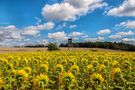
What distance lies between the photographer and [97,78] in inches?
422

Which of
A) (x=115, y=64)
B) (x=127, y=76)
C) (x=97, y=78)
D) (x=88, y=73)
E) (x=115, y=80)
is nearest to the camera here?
(x=97, y=78)

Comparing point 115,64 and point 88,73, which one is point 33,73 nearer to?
point 88,73

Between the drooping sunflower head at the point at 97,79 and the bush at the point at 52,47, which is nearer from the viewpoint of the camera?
the drooping sunflower head at the point at 97,79

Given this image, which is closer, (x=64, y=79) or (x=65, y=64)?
(x=64, y=79)

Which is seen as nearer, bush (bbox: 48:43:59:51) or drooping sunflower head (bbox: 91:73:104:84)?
drooping sunflower head (bbox: 91:73:104:84)

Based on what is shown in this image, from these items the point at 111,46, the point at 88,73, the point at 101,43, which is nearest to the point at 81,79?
the point at 88,73

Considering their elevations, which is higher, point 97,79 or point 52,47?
point 52,47

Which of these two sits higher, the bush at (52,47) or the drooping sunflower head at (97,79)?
the bush at (52,47)

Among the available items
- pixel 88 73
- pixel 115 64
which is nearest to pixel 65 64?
pixel 115 64

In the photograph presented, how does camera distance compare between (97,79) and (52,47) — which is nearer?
(97,79)

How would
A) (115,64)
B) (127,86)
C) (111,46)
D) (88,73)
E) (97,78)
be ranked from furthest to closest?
(111,46) < (115,64) < (88,73) < (127,86) < (97,78)

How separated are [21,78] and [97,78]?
97.2 inches

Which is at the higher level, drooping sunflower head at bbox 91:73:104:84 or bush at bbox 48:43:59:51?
bush at bbox 48:43:59:51

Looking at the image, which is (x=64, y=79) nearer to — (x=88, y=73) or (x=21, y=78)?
(x=21, y=78)
